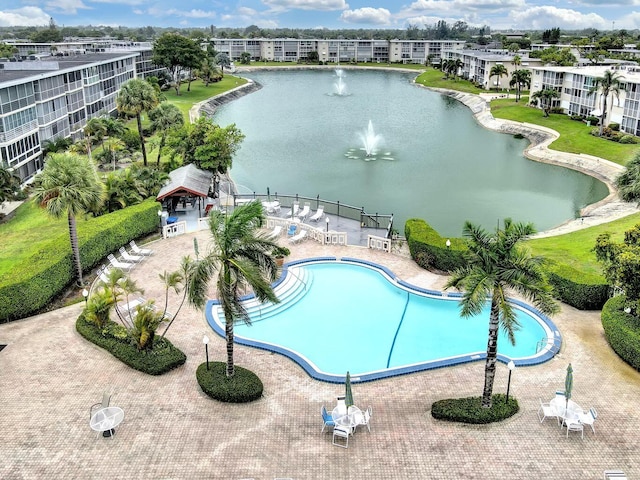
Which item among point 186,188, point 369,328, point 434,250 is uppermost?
point 186,188

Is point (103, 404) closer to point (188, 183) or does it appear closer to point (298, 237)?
point (298, 237)

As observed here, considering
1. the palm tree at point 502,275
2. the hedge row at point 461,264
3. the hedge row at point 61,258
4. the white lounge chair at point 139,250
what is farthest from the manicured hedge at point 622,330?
the hedge row at point 61,258

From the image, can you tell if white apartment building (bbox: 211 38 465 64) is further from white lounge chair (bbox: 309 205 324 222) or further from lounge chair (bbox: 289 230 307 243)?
lounge chair (bbox: 289 230 307 243)

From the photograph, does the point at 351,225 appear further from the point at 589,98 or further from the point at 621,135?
the point at 589,98

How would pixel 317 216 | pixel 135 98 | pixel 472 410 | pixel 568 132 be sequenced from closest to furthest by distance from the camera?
pixel 472 410 → pixel 317 216 → pixel 135 98 → pixel 568 132

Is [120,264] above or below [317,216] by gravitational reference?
below

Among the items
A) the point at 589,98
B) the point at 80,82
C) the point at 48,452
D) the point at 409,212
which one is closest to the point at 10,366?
the point at 48,452

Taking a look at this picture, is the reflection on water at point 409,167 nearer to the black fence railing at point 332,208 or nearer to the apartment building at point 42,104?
the black fence railing at point 332,208

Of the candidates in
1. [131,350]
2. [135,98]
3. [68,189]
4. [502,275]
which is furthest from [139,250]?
[135,98]
